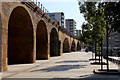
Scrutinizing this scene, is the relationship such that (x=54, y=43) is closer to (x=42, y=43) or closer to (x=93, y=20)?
(x=42, y=43)

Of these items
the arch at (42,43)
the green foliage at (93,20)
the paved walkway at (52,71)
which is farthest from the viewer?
the arch at (42,43)

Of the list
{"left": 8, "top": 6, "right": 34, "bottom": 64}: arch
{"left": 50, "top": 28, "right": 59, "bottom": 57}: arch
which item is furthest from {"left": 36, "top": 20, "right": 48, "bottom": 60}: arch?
{"left": 50, "top": 28, "right": 59, "bottom": 57}: arch

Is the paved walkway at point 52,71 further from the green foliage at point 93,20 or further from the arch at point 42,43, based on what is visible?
the arch at point 42,43

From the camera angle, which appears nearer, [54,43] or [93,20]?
[93,20]

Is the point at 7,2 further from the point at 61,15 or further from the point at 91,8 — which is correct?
the point at 61,15

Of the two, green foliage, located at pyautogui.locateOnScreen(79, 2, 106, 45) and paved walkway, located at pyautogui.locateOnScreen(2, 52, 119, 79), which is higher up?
green foliage, located at pyautogui.locateOnScreen(79, 2, 106, 45)

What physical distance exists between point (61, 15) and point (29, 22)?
308 ft

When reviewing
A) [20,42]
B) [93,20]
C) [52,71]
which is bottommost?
[52,71]

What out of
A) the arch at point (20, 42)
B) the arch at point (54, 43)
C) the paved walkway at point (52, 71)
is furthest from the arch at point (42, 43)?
the paved walkway at point (52, 71)

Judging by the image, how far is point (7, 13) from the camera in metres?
15.3

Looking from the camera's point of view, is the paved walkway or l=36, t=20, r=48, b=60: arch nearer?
the paved walkway

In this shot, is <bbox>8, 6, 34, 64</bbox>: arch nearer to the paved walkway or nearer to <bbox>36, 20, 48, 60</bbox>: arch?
the paved walkway

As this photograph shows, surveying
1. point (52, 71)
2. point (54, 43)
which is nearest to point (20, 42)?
point (52, 71)

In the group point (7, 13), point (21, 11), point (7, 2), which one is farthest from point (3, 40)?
point (21, 11)
